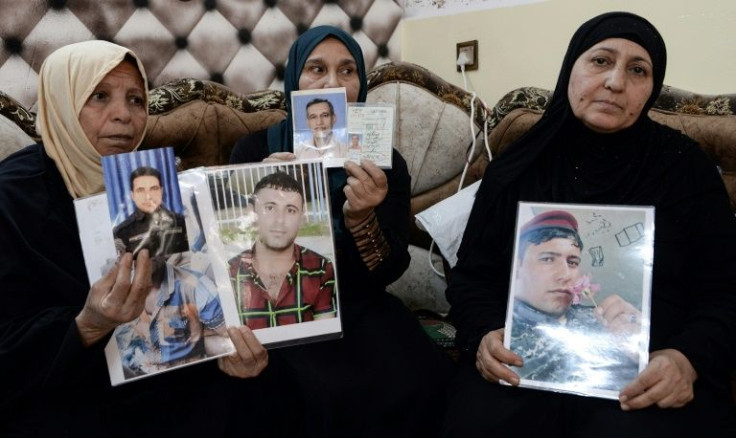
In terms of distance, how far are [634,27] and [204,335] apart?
114 centimetres

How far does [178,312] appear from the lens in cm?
102

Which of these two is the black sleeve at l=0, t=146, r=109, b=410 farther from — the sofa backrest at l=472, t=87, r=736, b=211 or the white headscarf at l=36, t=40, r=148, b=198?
the sofa backrest at l=472, t=87, r=736, b=211

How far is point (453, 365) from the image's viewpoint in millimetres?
1451

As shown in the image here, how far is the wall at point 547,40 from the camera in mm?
1795

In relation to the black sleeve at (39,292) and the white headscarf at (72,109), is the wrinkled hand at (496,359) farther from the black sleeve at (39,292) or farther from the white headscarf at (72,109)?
the white headscarf at (72,109)

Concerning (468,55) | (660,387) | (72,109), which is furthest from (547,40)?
(72,109)

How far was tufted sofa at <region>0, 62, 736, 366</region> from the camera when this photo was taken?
168cm

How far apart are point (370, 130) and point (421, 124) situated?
34.5 inches

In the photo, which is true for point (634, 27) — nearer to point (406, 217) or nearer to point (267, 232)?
point (406, 217)

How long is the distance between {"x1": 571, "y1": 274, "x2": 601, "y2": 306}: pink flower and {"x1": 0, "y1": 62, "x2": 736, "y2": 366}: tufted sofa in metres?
0.50

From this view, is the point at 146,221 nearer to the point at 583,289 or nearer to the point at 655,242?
the point at 583,289

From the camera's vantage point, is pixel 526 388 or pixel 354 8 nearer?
pixel 526 388

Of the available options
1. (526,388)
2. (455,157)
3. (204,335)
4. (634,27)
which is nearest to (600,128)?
(634,27)

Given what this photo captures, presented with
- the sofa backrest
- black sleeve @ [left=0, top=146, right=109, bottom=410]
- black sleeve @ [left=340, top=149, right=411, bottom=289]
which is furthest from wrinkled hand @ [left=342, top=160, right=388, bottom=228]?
the sofa backrest
